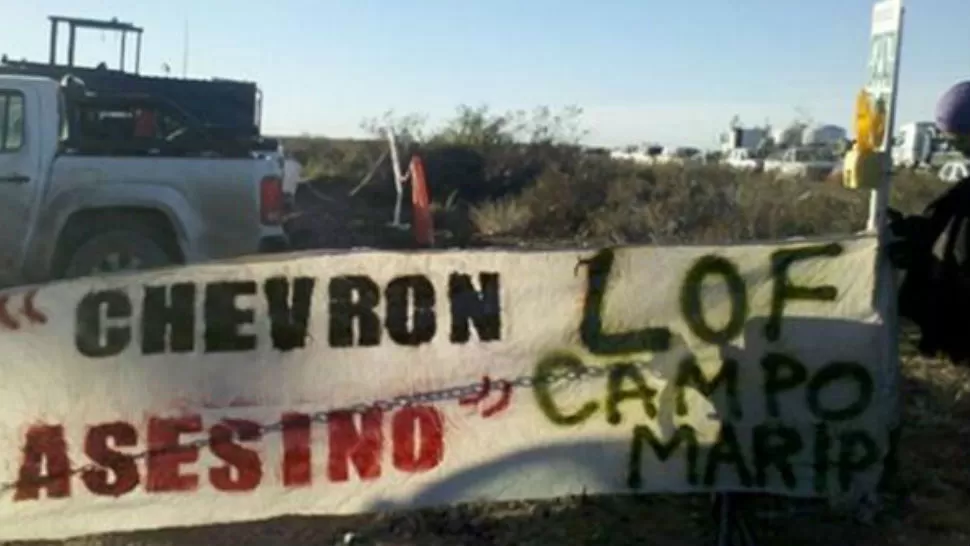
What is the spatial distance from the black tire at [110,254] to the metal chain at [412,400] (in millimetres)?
4928

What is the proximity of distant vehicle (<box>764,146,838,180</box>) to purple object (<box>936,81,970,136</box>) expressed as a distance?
1962 cm

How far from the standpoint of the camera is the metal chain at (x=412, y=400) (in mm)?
4418

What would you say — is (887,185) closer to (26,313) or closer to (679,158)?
(26,313)

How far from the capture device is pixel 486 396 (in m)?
4.50

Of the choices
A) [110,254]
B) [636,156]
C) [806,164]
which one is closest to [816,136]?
[636,156]

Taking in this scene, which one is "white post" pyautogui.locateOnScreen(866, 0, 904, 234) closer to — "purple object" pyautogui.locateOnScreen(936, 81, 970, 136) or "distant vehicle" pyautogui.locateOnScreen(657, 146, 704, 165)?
"purple object" pyautogui.locateOnScreen(936, 81, 970, 136)

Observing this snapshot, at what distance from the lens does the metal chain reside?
4.42 meters

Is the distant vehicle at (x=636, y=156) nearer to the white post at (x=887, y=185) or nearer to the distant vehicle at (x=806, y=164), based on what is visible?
the distant vehicle at (x=806, y=164)

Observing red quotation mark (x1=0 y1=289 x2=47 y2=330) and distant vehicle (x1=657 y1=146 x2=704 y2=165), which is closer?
red quotation mark (x1=0 y1=289 x2=47 y2=330)

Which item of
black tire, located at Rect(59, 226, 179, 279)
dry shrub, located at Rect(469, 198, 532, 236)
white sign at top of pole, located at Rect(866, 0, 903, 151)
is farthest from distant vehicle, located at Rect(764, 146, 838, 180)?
white sign at top of pole, located at Rect(866, 0, 903, 151)

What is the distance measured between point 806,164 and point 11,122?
2448 centimetres

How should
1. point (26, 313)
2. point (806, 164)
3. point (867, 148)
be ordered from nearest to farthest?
point (26, 313)
point (867, 148)
point (806, 164)

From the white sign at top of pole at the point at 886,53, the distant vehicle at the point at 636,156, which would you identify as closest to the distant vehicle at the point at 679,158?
the distant vehicle at the point at 636,156

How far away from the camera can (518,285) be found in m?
4.52
